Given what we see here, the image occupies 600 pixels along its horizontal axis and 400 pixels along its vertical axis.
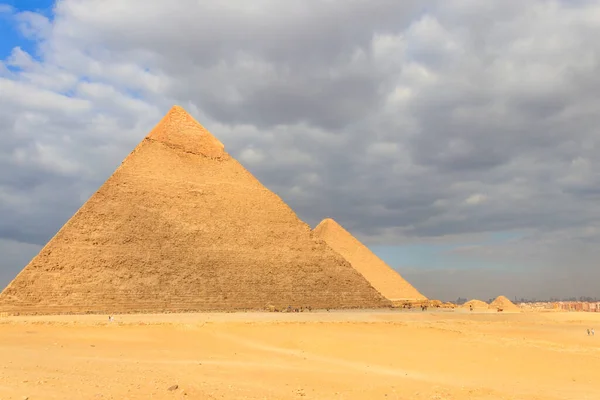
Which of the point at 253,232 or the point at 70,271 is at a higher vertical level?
the point at 253,232

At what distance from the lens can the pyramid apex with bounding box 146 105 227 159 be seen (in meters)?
51.8

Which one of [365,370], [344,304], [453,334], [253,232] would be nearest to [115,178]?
[253,232]

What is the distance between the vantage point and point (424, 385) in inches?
406

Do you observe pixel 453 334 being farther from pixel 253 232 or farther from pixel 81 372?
pixel 253 232

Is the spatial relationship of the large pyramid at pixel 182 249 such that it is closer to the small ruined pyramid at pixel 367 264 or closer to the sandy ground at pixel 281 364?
the sandy ground at pixel 281 364

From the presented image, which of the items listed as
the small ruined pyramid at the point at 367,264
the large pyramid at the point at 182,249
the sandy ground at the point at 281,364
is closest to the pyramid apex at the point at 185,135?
the large pyramid at the point at 182,249

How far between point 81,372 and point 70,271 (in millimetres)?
29422

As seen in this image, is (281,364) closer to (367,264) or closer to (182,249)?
(182,249)

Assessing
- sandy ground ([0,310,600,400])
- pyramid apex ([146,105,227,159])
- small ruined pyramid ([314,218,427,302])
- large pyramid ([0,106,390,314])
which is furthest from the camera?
small ruined pyramid ([314,218,427,302])

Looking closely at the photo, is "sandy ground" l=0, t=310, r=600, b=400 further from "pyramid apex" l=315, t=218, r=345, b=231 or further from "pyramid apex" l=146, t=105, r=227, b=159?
"pyramid apex" l=315, t=218, r=345, b=231

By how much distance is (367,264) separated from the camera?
73.8 metres

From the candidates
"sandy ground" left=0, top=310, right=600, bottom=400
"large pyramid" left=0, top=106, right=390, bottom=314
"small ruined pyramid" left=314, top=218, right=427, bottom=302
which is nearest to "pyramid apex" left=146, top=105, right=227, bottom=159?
"large pyramid" left=0, top=106, right=390, bottom=314

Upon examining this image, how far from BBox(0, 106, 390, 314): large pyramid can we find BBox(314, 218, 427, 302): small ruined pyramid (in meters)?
22.8

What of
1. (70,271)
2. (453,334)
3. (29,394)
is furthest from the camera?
(70,271)
